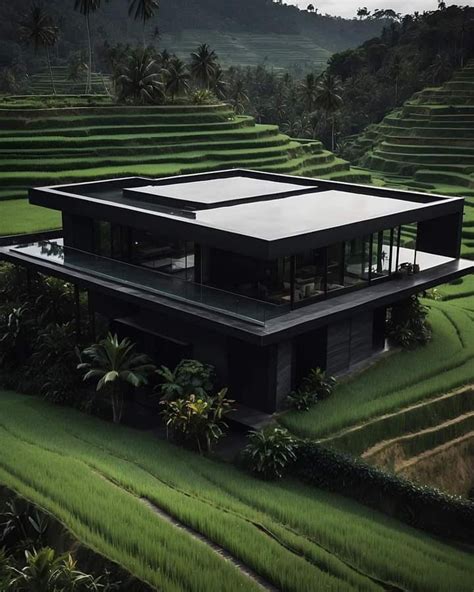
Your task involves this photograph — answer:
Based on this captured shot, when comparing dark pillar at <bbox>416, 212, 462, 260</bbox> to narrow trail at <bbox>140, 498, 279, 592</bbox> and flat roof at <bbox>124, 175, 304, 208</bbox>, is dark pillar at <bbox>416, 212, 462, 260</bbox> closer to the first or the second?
flat roof at <bbox>124, 175, 304, 208</bbox>

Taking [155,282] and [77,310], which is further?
[77,310]

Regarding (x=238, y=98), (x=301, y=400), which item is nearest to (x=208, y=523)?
(x=301, y=400)

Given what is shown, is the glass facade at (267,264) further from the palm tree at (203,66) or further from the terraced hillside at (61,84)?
the terraced hillside at (61,84)

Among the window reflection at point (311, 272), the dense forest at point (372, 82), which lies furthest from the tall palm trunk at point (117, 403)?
the dense forest at point (372, 82)

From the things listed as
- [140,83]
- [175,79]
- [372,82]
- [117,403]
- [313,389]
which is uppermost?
[175,79]

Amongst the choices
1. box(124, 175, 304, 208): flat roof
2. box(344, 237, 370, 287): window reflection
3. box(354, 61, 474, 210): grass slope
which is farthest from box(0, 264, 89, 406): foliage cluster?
box(354, 61, 474, 210): grass slope

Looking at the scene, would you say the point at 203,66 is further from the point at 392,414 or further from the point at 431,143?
the point at 392,414
